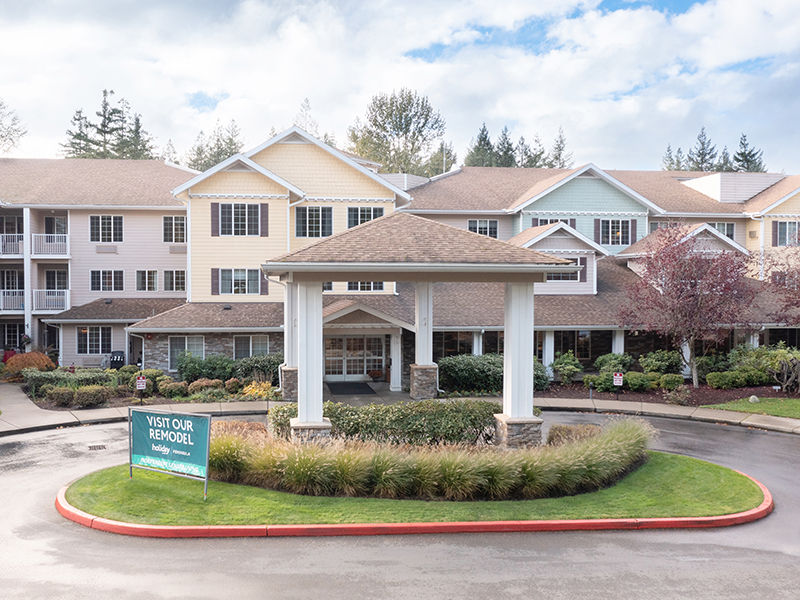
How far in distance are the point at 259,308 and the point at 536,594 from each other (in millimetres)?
21843

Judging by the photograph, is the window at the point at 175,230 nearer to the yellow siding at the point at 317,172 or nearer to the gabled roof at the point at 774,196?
the yellow siding at the point at 317,172

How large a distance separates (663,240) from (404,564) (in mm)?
21044

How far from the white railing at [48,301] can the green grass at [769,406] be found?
28.1 m

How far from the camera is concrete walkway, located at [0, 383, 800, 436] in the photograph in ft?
62.3

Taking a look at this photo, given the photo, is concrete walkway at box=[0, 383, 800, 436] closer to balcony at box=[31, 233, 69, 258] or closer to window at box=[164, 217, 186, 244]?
balcony at box=[31, 233, 69, 258]

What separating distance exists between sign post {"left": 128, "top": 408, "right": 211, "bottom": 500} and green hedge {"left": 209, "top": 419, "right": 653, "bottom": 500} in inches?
34.2

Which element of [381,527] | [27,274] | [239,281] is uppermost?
[27,274]

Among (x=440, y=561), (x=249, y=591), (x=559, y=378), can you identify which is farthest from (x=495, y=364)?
(x=249, y=591)

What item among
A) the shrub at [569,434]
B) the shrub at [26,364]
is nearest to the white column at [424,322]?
the shrub at [569,434]

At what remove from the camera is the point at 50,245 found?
31609 millimetres

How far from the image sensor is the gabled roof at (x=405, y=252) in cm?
1345

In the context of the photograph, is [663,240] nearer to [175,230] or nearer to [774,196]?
[774,196]

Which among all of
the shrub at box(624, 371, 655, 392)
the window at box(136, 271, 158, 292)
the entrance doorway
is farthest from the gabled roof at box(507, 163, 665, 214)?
the window at box(136, 271, 158, 292)

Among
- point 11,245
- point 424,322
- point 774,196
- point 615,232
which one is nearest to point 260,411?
point 424,322
